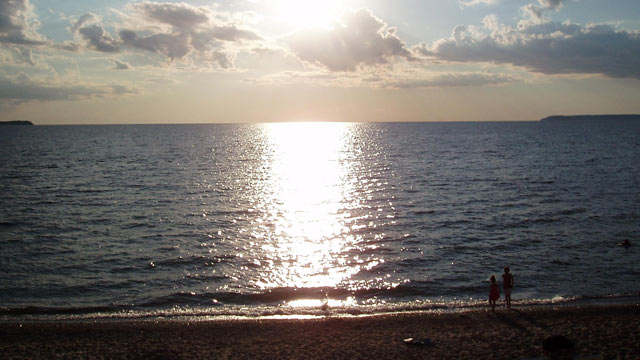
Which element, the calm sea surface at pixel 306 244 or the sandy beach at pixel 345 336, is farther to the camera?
the calm sea surface at pixel 306 244

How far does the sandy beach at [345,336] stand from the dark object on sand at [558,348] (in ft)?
1.20

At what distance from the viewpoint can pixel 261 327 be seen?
65.9 feet

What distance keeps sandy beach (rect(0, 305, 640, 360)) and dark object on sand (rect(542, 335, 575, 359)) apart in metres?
0.37

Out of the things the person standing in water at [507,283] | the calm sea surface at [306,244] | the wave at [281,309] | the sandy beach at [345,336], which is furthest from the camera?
the calm sea surface at [306,244]

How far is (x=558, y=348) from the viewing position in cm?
1598

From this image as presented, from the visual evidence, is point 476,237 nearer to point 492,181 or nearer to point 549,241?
point 549,241

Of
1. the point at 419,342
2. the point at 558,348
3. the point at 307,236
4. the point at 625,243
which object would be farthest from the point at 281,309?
the point at 625,243

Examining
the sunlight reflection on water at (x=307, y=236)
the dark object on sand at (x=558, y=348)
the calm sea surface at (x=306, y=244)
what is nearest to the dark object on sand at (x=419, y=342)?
the dark object on sand at (x=558, y=348)

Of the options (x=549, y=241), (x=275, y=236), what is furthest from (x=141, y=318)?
(x=549, y=241)

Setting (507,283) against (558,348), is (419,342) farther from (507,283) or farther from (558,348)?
(507,283)

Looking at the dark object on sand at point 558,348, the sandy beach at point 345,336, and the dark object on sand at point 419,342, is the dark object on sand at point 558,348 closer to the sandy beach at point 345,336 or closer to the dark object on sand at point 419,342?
the sandy beach at point 345,336

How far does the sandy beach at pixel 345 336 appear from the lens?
17.0 m

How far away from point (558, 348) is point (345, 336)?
7485mm

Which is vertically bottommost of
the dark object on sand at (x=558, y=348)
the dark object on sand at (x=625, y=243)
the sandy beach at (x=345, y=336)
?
the sandy beach at (x=345, y=336)
